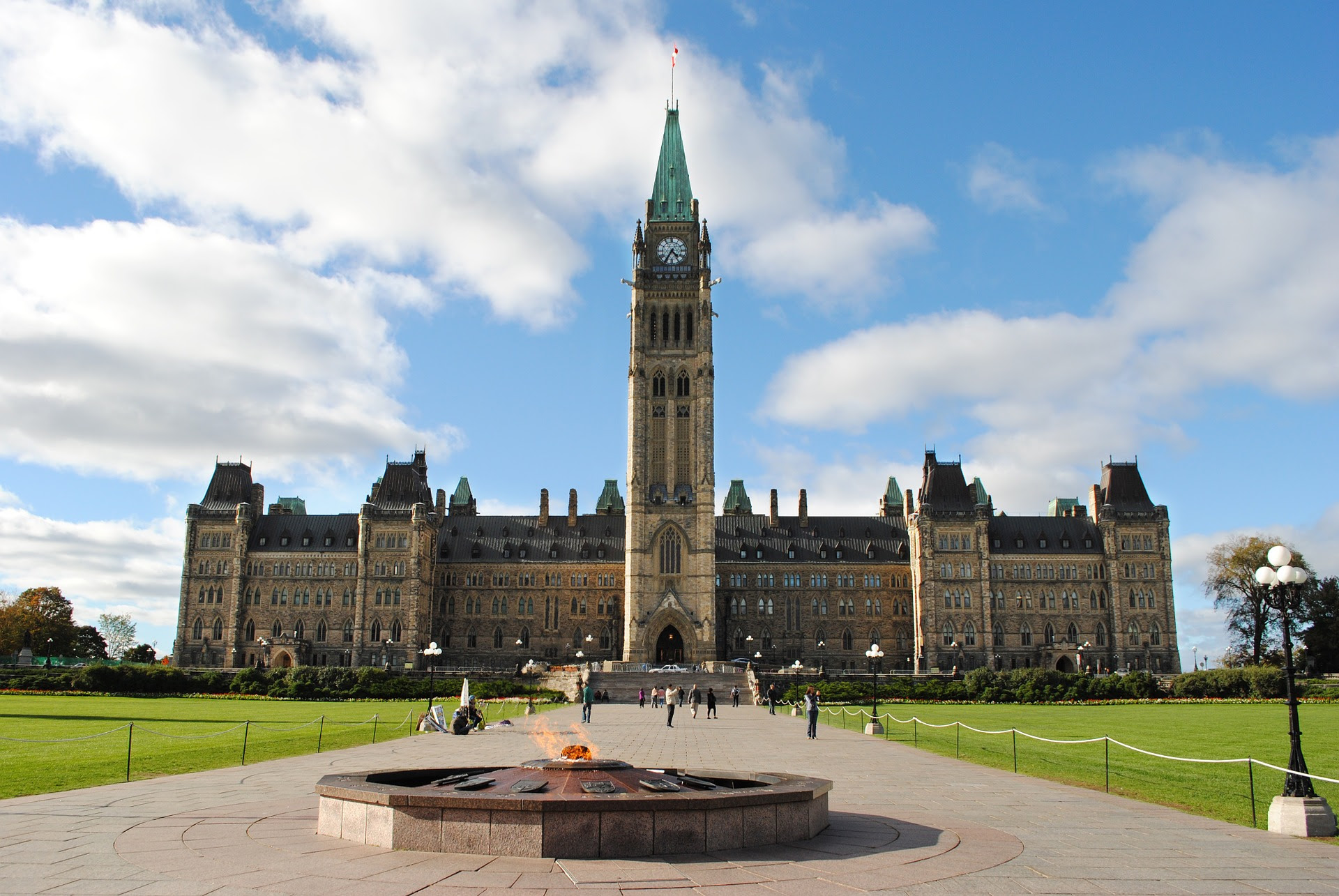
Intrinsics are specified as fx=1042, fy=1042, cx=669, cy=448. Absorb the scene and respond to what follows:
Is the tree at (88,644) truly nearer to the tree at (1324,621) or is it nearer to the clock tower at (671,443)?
the clock tower at (671,443)

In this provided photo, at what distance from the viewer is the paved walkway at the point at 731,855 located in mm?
10797

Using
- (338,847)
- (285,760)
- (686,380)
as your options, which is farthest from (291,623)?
(338,847)

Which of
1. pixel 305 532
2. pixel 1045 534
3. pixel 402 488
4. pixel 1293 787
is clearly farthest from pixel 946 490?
pixel 1293 787

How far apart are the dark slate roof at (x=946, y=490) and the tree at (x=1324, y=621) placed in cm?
2660

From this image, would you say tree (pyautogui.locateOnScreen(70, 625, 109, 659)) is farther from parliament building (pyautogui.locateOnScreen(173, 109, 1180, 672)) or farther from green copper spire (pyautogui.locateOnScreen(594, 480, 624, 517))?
green copper spire (pyautogui.locateOnScreen(594, 480, 624, 517))

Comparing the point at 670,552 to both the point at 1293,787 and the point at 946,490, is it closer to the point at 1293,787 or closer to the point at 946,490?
the point at 946,490

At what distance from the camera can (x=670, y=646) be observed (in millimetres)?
90000

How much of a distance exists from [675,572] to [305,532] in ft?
120

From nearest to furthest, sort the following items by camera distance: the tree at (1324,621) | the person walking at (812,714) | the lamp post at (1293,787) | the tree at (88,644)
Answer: the lamp post at (1293,787)
the person walking at (812,714)
the tree at (1324,621)
the tree at (88,644)

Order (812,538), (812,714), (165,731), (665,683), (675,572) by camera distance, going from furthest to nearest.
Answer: (812,538) < (675,572) < (665,683) < (812,714) < (165,731)

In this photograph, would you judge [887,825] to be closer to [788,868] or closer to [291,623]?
[788,868]

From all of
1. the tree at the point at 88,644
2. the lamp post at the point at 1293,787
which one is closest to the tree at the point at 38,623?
the tree at the point at 88,644

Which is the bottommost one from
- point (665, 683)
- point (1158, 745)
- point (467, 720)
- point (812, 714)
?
point (665, 683)

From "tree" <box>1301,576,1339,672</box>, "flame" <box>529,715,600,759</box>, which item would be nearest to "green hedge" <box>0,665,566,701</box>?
"flame" <box>529,715,600,759</box>
